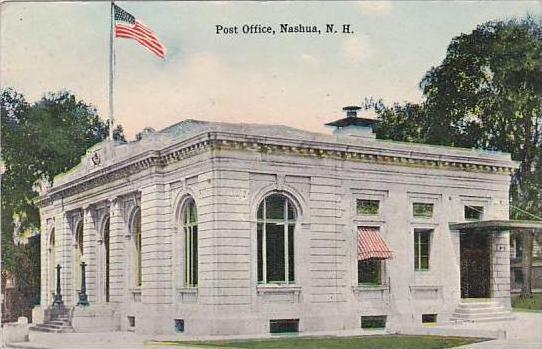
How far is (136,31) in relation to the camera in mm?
21078

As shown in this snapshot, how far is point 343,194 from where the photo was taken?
2342cm

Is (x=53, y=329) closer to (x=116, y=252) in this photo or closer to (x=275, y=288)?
(x=116, y=252)

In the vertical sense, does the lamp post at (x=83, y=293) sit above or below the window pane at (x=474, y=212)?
below

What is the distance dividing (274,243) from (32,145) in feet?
18.4

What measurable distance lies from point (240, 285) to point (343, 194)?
10.1ft

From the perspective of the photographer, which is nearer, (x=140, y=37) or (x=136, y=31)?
(x=136, y=31)

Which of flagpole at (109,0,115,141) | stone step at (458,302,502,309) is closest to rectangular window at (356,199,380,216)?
stone step at (458,302,502,309)

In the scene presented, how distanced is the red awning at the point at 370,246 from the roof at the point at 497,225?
5.70 feet

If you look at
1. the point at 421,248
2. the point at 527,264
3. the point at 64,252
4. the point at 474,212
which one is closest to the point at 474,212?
the point at 474,212

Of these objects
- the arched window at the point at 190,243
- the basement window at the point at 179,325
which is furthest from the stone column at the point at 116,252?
the arched window at the point at 190,243

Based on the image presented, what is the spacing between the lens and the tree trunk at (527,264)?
2147 centimetres

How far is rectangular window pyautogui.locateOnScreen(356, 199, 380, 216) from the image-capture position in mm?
23453

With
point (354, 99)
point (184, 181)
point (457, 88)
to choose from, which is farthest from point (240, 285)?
point (457, 88)

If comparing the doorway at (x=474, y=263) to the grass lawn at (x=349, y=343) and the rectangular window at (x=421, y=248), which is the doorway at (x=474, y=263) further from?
the grass lawn at (x=349, y=343)
